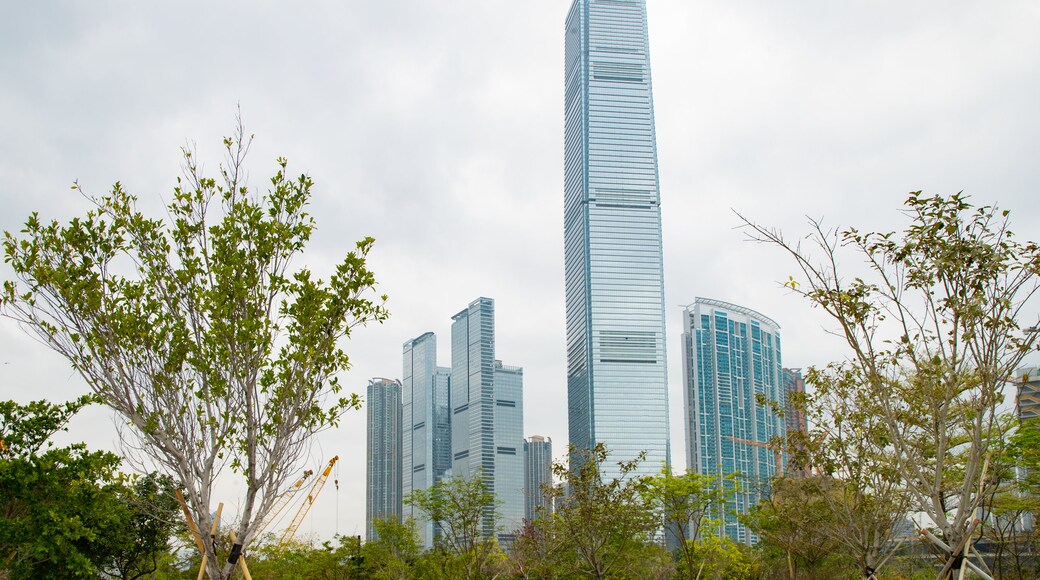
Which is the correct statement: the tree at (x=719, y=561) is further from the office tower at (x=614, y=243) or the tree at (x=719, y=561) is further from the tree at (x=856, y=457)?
the office tower at (x=614, y=243)

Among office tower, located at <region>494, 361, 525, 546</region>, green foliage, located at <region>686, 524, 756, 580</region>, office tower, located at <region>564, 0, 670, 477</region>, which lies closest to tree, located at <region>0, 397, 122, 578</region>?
green foliage, located at <region>686, 524, 756, 580</region>

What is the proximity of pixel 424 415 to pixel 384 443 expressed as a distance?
9882mm

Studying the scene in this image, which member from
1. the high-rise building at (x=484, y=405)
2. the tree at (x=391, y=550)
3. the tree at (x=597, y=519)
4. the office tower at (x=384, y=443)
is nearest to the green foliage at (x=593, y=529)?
the tree at (x=597, y=519)

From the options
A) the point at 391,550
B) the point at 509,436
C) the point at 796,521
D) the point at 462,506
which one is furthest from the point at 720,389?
the point at 796,521

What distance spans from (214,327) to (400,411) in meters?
154

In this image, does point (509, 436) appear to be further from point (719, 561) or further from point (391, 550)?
point (719, 561)

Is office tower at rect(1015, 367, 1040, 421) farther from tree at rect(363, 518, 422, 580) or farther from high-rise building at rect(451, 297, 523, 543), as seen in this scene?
high-rise building at rect(451, 297, 523, 543)

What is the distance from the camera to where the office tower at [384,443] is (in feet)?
470

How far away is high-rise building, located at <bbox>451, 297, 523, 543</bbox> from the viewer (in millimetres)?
142875

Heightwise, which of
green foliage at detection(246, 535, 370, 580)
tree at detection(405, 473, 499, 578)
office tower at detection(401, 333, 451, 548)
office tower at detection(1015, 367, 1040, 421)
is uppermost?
office tower at detection(401, 333, 451, 548)

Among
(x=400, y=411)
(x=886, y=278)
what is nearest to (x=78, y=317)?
(x=886, y=278)

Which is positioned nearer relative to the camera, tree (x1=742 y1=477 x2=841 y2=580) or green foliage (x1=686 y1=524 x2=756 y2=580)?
tree (x1=742 y1=477 x2=841 y2=580)

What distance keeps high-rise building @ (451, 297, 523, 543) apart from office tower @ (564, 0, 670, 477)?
2952 cm

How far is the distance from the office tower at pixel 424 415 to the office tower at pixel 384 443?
7.51ft
